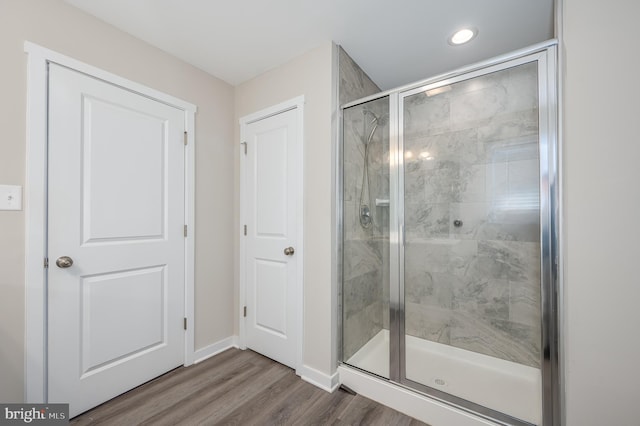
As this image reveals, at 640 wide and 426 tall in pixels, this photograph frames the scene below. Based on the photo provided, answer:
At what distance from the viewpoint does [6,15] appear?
52.0 inches

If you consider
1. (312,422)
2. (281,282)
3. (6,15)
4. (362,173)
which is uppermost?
(6,15)

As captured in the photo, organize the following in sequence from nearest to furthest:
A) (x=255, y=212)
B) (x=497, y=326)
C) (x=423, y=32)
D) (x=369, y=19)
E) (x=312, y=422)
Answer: (x=312, y=422)
(x=369, y=19)
(x=423, y=32)
(x=497, y=326)
(x=255, y=212)

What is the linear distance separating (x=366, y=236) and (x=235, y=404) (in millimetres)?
1483

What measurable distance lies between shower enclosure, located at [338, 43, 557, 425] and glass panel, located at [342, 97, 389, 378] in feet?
0.03

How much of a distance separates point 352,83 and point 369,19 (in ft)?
1.57

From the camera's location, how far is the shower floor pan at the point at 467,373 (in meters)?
1.54

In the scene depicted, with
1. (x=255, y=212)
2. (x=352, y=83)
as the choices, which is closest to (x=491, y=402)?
(x=255, y=212)

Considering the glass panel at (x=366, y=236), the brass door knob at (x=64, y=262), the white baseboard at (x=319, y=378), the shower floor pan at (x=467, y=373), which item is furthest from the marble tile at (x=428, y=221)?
the brass door knob at (x=64, y=262)

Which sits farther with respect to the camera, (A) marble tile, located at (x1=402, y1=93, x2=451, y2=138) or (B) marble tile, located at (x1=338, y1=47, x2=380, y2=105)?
(B) marble tile, located at (x1=338, y1=47, x2=380, y2=105)

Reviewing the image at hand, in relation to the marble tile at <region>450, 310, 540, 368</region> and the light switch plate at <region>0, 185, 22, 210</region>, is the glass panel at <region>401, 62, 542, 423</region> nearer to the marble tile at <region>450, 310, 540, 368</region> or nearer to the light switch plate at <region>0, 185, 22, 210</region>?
the marble tile at <region>450, 310, 540, 368</region>

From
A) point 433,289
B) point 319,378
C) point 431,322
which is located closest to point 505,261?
point 433,289

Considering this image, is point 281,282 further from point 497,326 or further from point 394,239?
point 497,326

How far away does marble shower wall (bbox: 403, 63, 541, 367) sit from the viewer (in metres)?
1.65

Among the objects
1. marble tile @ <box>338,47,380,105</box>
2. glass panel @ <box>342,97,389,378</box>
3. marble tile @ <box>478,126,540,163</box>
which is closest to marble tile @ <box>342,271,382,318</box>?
glass panel @ <box>342,97,389,378</box>
